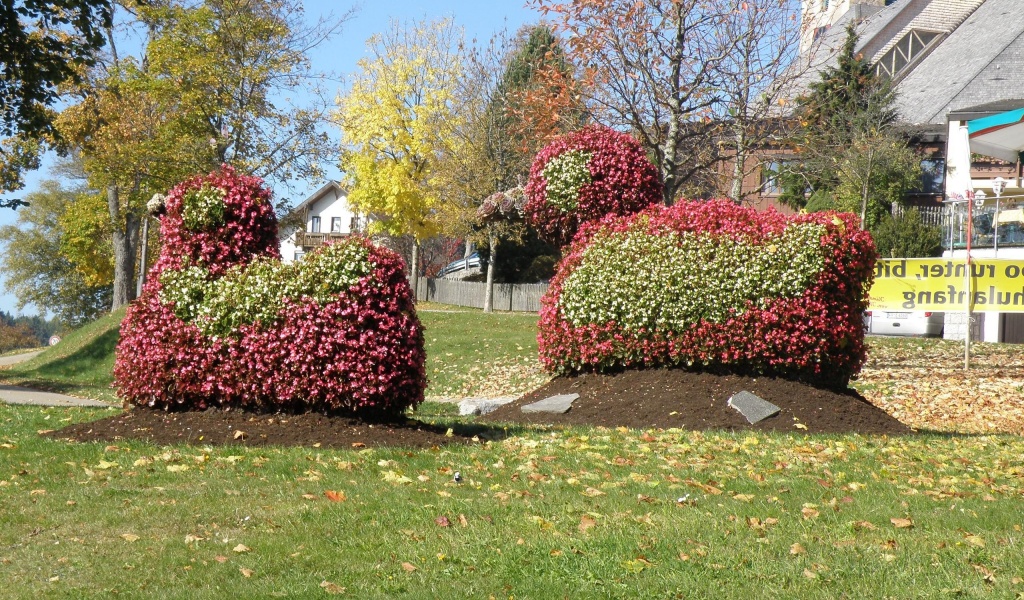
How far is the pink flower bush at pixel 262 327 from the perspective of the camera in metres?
8.14

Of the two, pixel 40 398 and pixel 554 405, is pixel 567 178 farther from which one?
pixel 40 398

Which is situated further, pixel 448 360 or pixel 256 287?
pixel 448 360

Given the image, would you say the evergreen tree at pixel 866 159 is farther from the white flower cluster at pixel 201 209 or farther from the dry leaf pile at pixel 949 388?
the white flower cluster at pixel 201 209

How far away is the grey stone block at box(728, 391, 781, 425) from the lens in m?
10.3

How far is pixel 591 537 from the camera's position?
5.24 meters

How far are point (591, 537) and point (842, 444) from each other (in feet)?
14.4

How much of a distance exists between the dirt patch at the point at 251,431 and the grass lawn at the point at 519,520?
263mm

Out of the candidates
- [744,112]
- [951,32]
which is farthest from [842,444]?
[951,32]

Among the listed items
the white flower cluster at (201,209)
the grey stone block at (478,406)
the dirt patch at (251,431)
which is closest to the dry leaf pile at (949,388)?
the grey stone block at (478,406)

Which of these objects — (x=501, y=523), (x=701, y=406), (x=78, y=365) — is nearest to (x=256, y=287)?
(x=501, y=523)

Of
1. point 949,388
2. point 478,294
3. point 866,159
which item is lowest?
point 949,388

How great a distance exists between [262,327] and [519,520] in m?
3.55

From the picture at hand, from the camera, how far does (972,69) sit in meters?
45.8

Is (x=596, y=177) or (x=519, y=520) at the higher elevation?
(x=596, y=177)
